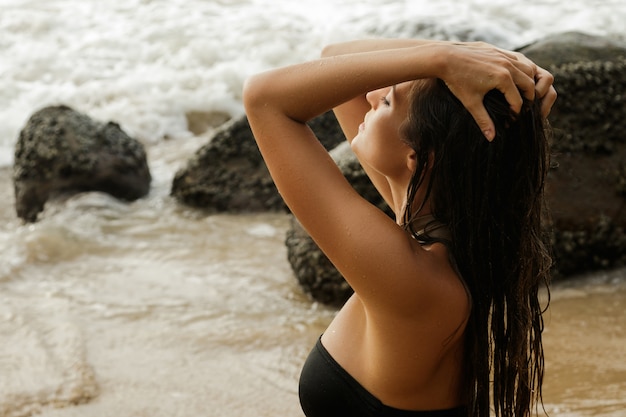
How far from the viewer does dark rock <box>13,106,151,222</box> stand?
664cm

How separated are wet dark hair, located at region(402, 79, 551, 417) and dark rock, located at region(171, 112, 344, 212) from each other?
4.30 m

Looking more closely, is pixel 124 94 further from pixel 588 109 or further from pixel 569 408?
pixel 569 408

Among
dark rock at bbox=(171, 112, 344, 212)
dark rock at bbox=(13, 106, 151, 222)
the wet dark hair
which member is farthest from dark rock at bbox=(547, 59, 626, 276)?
dark rock at bbox=(13, 106, 151, 222)

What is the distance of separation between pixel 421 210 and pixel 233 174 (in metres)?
4.59

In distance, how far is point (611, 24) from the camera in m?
10.9

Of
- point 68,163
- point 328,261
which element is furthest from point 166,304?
point 68,163

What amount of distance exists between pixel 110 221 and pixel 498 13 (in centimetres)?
734

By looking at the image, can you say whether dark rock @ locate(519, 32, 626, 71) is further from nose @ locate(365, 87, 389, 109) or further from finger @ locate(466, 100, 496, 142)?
finger @ locate(466, 100, 496, 142)

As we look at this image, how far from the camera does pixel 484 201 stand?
179 cm

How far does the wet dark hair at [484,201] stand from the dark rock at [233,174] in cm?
430

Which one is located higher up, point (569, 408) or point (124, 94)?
point (569, 408)

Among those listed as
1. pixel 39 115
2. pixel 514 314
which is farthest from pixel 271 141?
pixel 39 115

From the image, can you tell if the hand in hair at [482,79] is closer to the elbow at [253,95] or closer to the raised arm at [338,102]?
the raised arm at [338,102]

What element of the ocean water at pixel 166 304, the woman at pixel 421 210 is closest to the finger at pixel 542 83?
the woman at pixel 421 210
